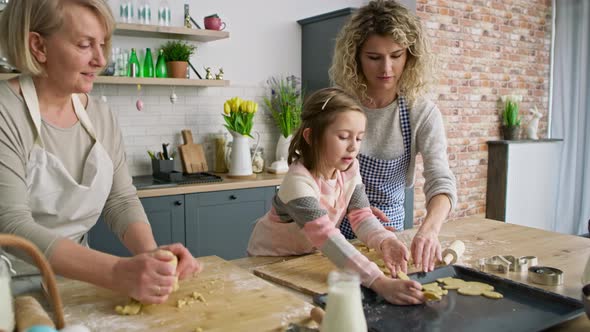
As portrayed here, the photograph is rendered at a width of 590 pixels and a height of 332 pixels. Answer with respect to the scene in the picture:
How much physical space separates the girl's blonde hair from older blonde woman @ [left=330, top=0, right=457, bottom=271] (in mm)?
305

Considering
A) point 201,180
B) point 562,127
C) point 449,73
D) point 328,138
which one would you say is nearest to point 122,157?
point 328,138

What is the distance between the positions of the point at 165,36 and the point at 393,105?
7.66 ft

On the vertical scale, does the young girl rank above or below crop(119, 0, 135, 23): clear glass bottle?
below

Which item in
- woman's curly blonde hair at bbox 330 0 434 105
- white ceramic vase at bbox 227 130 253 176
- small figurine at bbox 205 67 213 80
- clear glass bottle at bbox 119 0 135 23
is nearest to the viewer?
woman's curly blonde hair at bbox 330 0 434 105

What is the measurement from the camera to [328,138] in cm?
171

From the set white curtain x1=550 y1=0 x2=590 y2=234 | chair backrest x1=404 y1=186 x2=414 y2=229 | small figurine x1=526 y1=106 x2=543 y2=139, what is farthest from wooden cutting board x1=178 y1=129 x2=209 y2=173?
white curtain x1=550 y1=0 x2=590 y2=234

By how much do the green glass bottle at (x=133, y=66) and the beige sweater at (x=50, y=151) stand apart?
210cm

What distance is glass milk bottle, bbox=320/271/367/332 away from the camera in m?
0.94

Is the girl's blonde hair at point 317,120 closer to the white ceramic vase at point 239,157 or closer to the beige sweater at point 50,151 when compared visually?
the beige sweater at point 50,151

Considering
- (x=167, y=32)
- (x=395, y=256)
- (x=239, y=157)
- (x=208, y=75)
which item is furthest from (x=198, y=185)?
(x=395, y=256)

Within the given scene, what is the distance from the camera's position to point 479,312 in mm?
1310

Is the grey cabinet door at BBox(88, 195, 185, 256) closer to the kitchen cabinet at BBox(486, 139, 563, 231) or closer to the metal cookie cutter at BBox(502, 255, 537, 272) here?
the metal cookie cutter at BBox(502, 255, 537, 272)

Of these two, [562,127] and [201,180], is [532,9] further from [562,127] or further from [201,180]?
[201,180]

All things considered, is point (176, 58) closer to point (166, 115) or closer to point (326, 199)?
point (166, 115)
